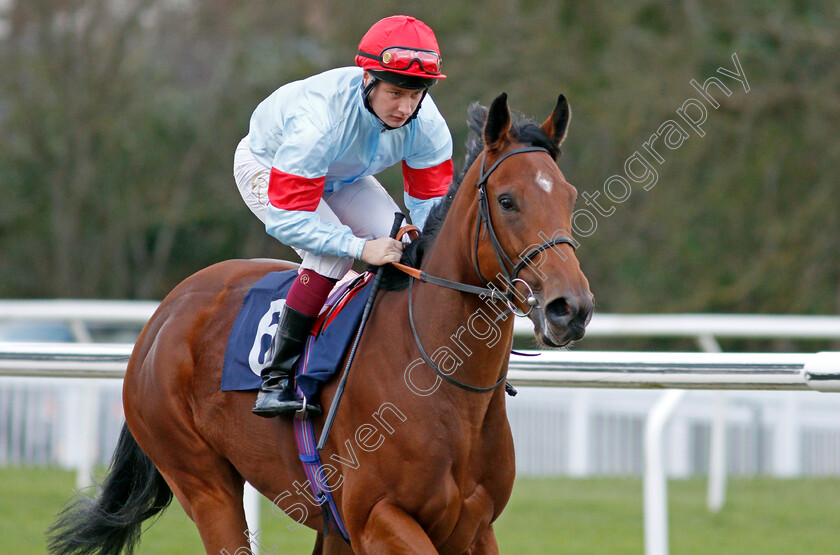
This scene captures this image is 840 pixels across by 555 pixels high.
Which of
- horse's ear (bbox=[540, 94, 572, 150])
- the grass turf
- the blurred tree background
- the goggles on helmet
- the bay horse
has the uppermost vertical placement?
the blurred tree background

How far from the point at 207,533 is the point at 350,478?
0.81 metres

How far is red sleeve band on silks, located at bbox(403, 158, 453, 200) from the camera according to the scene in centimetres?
355

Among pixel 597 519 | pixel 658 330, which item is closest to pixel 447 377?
pixel 658 330

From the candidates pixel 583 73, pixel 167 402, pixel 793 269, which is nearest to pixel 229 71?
pixel 583 73

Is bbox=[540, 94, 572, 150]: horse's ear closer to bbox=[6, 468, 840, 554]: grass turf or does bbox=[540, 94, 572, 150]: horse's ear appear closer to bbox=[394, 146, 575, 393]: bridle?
bbox=[394, 146, 575, 393]: bridle

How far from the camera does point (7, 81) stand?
1772 cm

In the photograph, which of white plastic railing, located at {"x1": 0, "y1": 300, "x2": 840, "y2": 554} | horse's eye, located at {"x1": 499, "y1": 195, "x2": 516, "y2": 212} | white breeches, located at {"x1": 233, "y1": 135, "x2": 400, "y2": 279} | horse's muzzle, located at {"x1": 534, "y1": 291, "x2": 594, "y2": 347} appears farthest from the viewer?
white plastic railing, located at {"x1": 0, "y1": 300, "x2": 840, "y2": 554}

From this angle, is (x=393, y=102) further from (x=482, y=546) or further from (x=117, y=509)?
(x=117, y=509)

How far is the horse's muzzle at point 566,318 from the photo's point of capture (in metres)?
2.48

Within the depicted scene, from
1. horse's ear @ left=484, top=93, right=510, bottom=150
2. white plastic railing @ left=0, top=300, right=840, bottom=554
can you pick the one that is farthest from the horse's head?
white plastic railing @ left=0, top=300, right=840, bottom=554

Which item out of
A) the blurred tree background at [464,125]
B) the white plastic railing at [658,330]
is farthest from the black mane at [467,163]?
the blurred tree background at [464,125]

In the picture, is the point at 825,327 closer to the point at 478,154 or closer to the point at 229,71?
the point at 478,154

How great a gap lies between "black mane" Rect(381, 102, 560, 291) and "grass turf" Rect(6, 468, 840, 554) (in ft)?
7.64

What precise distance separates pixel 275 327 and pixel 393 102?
0.85 meters
